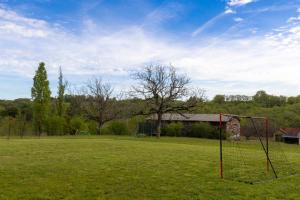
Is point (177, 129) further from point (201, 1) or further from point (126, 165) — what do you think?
point (126, 165)

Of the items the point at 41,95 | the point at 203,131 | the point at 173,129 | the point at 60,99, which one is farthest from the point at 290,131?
the point at 41,95

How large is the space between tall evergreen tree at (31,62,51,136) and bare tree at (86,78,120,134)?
9591 millimetres

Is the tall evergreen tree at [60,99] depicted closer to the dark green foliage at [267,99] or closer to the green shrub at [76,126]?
the green shrub at [76,126]

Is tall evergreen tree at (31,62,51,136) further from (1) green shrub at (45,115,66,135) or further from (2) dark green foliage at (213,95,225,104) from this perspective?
(2) dark green foliage at (213,95,225,104)

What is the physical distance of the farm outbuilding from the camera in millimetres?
45906

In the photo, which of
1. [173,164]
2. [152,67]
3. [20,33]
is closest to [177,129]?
[152,67]

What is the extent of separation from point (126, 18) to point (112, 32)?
86.9 inches

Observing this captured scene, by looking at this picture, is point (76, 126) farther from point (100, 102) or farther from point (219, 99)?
point (219, 99)

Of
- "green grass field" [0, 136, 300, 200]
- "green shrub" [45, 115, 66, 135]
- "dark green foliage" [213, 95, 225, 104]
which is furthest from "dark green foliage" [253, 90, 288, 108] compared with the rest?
"green grass field" [0, 136, 300, 200]

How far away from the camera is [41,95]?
35.0m

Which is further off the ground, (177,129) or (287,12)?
(287,12)

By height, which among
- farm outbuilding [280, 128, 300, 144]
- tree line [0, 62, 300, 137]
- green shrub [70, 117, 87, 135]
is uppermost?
tree line [0, 62, 300, 137]

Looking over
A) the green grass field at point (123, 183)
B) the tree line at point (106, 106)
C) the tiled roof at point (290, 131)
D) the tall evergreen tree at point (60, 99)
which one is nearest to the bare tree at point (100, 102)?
the tree line at point (106, 106)

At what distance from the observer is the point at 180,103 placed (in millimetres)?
36594
